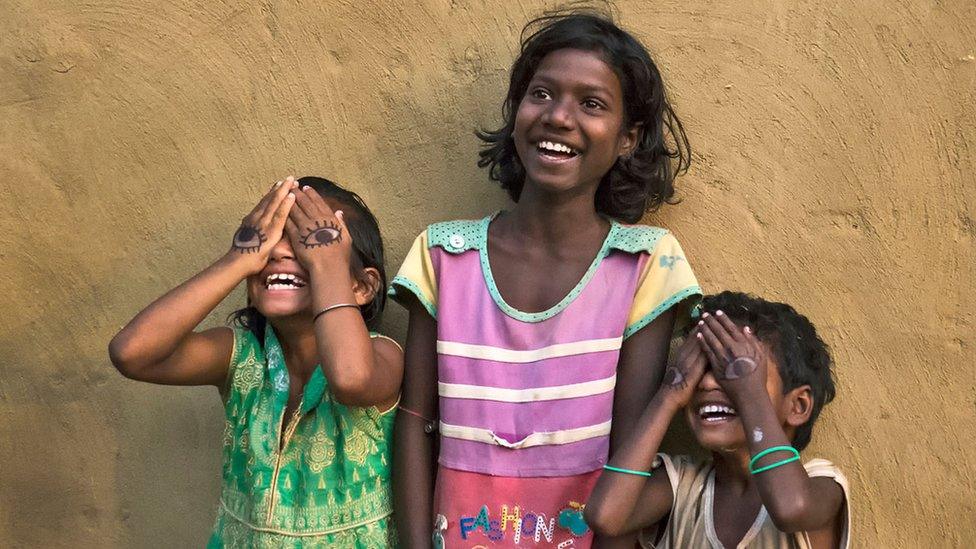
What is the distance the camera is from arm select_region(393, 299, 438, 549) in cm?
296

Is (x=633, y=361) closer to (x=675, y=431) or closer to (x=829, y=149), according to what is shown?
(x=675, y=431)

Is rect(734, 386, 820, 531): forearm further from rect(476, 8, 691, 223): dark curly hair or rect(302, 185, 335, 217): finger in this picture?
rect(302, 185, 335, 217): finger

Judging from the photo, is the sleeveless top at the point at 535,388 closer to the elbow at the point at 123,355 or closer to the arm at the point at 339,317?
the arm at the point at 339,317

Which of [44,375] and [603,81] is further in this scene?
[44,375]

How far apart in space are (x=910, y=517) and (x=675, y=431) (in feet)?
1.88

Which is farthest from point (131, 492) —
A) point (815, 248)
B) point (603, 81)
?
point (815, 248)

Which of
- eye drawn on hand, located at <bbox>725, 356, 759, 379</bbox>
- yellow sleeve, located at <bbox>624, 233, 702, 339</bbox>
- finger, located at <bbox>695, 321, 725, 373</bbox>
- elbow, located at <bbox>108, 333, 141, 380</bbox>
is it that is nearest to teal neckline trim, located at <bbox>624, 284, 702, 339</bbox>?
yellow sleeve, located at <bbox>624, 233, 702, 339</bbox>

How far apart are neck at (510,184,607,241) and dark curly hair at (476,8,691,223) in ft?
0.33

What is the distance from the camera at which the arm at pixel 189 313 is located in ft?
9.21

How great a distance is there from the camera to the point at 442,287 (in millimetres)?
3018

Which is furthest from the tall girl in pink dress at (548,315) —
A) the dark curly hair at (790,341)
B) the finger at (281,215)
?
the finger at (281,215)

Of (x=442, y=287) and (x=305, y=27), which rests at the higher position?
(x=305, y=27)

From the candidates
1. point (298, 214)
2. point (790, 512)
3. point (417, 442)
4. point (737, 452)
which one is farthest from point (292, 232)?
point (790, 512)

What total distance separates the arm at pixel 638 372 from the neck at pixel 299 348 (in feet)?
2.36
